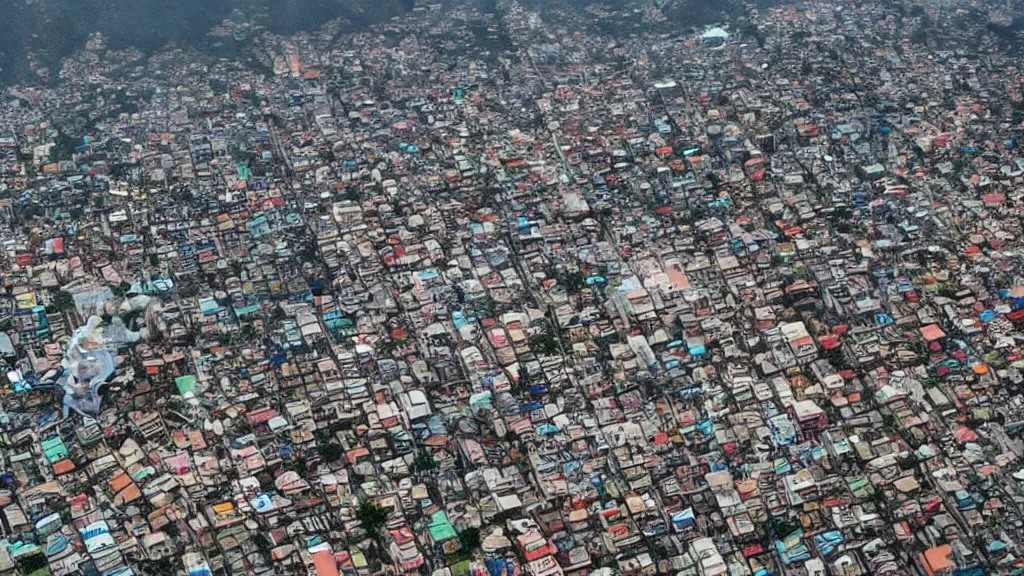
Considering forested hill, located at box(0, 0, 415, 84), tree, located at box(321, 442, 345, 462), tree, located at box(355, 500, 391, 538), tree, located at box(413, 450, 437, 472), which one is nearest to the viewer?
tree, located at box(355, 500, 391, 538)

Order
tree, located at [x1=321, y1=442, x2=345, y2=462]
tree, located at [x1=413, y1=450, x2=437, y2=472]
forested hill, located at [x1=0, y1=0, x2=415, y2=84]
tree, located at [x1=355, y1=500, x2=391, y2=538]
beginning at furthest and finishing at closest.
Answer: forested hill, located at [x1=0, y1=0, x2=415, y2=84], tree, located at [x1=321, y1=442, x2=345, y2=462], tree, located at [x1=413, y1=450, x2=437, y2=472], tree, located at [x1=355, y1=500, x2=391, y2=538]

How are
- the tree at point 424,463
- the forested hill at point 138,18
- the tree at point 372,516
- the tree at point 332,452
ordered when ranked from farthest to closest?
1. the forested hill at point 138,18
2. the tree at point 332,452
3. the tree at point 424,463
4. the tree at point 372,516

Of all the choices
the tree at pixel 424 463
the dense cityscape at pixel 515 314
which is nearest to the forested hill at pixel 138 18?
the dense cityscape at pixel 515 314

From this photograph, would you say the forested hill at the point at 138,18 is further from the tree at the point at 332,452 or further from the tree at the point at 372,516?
the tree at the point at 372,516

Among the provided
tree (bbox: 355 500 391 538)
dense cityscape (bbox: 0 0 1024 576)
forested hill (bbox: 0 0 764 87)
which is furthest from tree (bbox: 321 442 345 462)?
forested hill (bbox: 0 0 764 87)

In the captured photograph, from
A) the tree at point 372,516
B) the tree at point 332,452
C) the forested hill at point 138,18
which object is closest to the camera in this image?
the tree at point 372,516

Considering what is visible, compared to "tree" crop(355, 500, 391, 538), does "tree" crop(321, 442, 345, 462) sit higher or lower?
higher

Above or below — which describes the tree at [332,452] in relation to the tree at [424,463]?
above

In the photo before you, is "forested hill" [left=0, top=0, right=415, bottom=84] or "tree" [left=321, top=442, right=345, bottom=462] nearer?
"tree" [left=321, top=442, right=345, bottom=462]

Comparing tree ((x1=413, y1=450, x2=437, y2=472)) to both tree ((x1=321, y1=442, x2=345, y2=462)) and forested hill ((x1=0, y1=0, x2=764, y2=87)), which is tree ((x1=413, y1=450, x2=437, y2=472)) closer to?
tree ((x1=321, y1=442, x2=345, y2=462))
